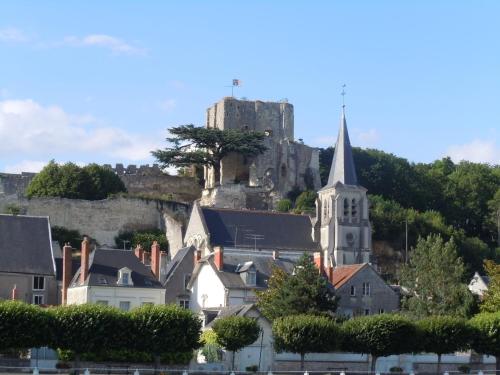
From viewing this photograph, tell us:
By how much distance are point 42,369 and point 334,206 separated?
109ft

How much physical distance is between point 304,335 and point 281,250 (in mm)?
22492

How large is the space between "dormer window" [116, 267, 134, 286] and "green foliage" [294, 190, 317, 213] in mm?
24388

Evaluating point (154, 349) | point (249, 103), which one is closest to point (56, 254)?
point (154, 349)

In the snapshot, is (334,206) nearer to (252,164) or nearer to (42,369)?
(252,164)

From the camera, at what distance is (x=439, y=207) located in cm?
8888

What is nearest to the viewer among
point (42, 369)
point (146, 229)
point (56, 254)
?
point (42, 369)

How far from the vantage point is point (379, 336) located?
47094 millimetres

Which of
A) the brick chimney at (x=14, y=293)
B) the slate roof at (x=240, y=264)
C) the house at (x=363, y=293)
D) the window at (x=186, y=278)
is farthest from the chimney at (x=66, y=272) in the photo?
the house at (x=363, y=293)

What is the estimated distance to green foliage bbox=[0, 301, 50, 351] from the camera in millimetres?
42844

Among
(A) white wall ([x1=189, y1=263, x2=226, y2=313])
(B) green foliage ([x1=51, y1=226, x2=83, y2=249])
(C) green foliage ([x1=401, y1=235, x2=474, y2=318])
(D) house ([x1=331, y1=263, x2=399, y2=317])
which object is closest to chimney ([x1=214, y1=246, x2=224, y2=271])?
(A) white wall ([x1=189, y1=263, x2=226, y2=313])

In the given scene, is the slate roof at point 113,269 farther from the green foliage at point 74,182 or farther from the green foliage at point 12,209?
the green foliage at point 74,182

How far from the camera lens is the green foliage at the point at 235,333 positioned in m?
45.3

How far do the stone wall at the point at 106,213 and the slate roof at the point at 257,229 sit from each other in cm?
720

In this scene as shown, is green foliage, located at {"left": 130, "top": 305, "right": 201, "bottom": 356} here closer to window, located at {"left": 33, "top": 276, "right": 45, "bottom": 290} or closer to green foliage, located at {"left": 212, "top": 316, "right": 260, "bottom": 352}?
green foliage, located at {"left": 212, "top": 316, "right": 260, "bottom": 352}
